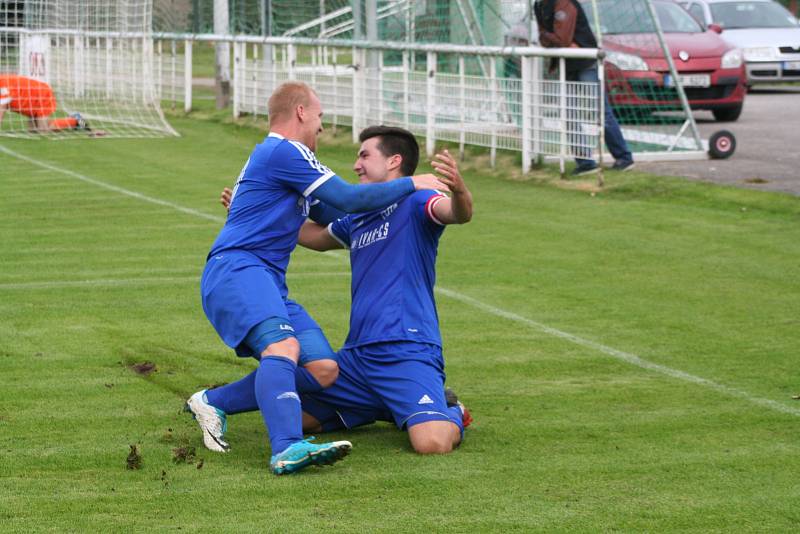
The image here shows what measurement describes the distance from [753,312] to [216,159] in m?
11.2

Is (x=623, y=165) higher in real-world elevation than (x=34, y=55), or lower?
lower

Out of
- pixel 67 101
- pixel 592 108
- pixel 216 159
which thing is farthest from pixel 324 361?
pixel 67 101

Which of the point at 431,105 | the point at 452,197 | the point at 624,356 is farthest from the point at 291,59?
the point at 452,197

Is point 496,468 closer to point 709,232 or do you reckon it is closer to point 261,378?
point 261,378

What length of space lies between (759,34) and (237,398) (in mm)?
24339

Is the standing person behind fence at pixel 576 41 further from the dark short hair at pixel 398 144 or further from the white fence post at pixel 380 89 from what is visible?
the dark short hair at pixel 398 144

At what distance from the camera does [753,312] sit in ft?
30.3

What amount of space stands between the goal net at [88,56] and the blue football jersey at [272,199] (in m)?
18.5

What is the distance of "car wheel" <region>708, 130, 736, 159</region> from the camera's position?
16641 mm

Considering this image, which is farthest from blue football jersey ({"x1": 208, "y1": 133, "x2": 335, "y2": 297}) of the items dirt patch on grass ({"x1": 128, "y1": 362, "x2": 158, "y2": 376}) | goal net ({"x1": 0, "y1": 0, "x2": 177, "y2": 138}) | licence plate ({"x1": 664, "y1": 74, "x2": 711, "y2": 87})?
goal net ({"x1": 0, "y1": 0, "x2": 177, "y2": 138})

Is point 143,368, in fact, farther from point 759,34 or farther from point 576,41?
point 759,34

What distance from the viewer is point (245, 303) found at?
6.11m

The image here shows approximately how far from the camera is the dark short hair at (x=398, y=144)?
22.0 ft

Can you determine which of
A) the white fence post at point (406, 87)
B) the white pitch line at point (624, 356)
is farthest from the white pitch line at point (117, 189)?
the white fence post at point (406, 87)
